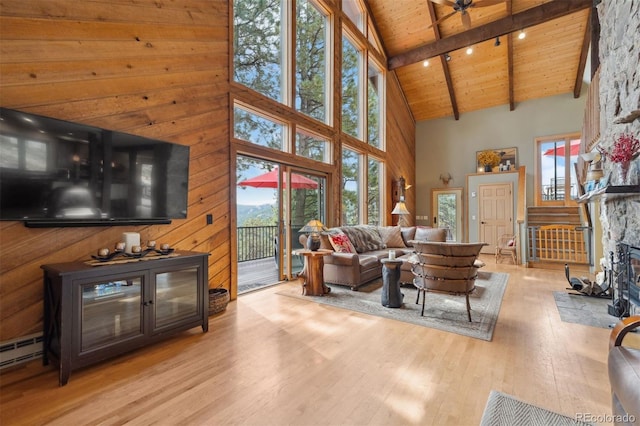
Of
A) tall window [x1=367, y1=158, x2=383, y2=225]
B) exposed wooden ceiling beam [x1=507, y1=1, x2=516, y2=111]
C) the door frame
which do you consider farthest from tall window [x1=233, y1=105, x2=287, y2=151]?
the door frame

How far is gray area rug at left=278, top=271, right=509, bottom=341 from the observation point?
2920mm

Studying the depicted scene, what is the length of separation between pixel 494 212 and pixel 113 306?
873 centimetres

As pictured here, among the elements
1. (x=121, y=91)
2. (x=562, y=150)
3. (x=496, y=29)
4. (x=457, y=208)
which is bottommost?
(x=457, y=208)

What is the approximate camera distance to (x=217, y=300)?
3.27 m

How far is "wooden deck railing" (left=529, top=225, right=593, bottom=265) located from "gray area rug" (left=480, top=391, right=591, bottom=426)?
221 inches

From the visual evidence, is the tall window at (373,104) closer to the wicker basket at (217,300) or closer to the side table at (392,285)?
the side table at (392,285)

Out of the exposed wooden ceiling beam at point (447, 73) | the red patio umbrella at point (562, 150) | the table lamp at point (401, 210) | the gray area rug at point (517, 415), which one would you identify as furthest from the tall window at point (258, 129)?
the red patio umbrella at point (562, 150)

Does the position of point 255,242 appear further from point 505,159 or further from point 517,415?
point 505,159

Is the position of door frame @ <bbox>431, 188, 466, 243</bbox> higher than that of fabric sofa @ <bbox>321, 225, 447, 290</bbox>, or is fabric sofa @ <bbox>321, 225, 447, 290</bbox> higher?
door frame @ <bbox>431, 188, 466, 243</bbox>

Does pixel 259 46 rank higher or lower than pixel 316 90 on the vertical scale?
higher

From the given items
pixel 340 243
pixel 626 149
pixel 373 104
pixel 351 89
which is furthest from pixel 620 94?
pixel 373 104

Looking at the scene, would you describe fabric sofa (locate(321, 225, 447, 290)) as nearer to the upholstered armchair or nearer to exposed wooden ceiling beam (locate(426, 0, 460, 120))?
the upholstered armchair

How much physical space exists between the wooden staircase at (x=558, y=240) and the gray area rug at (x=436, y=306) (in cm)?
230

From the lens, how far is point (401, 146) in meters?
8.80
